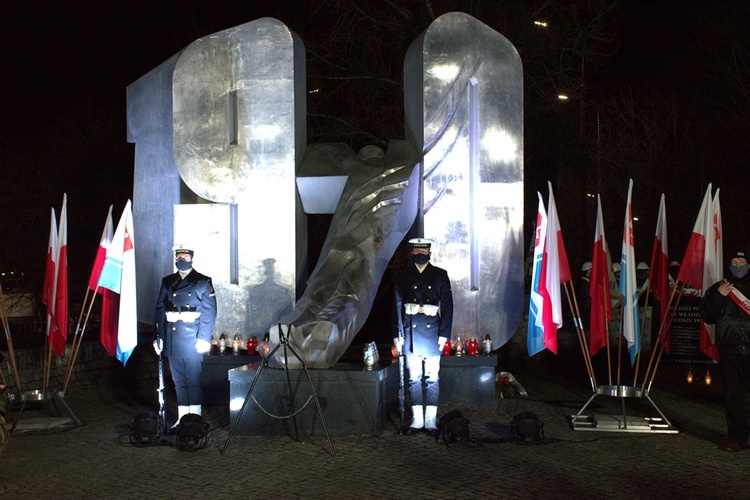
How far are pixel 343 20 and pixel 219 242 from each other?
11.4m

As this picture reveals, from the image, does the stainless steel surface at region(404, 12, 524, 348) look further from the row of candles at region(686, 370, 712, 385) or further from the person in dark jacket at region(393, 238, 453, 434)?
the row of candles at region(686, 370, 712, 385)

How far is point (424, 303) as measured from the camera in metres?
9.66

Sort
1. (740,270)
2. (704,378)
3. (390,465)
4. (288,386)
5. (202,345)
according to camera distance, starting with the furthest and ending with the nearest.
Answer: (704,378)
(202,345)
(288,386)
(740,270)
(390,465)

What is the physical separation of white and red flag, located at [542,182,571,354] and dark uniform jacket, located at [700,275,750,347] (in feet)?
5.42

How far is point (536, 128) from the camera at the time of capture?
25922 mm

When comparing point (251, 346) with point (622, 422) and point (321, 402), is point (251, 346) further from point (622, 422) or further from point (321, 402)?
point (622, 422)

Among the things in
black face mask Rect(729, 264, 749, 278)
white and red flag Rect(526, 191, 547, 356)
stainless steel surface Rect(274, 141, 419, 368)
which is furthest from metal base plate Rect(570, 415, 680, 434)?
stainless steel surface Rect(274, 141, 419, 368)

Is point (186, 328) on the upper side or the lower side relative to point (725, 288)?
lower

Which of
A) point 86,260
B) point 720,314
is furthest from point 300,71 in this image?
point 86,260

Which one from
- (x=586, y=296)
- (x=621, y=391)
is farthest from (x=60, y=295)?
(x=586, y=296)

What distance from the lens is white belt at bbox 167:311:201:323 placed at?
9.89 meters

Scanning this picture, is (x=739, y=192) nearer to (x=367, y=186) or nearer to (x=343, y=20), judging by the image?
(x=343, y=20)

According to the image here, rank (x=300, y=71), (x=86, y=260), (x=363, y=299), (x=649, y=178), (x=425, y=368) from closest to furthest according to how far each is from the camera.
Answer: (x=425, y=368)
(x=363, y=299)
(x=300, y=71)
(x=86, y=260)
(x=649, y=178)

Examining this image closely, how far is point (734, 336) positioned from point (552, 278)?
81.3 inches
